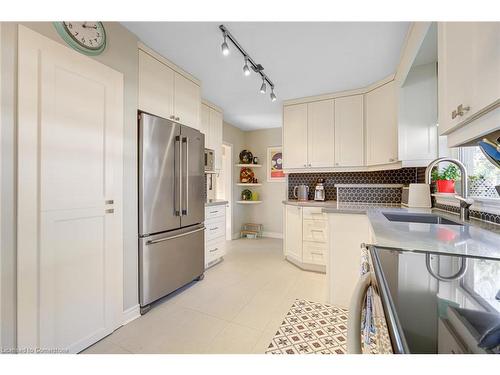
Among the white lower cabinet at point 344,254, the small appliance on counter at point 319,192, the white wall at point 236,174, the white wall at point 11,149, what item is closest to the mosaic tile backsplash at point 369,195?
the small appliance on counter at point 319,192

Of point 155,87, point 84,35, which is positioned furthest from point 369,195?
point 84,35

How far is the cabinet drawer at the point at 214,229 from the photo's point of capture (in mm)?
2934

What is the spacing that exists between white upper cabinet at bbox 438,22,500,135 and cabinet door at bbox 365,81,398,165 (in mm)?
1399

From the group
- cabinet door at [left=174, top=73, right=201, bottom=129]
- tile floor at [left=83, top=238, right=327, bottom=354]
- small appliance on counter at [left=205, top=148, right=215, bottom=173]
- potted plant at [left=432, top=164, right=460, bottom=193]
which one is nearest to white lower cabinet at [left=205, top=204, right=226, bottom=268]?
tile floor at [left=83, top=238, right=327, bottom=354]

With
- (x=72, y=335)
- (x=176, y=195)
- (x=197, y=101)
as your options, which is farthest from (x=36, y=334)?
(x=197, y=101)

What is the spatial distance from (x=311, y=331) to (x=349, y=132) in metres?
2.44

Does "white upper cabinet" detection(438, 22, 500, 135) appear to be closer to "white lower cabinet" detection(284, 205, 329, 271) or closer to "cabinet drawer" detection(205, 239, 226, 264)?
"white lower cabinet" detection(284, 205, 329, 271)

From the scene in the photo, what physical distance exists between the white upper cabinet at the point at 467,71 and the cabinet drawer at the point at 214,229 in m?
2.54

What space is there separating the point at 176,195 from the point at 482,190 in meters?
2.47

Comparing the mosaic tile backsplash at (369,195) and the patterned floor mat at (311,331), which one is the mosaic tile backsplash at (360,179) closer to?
the mosaic tile backsplash at (369,195)

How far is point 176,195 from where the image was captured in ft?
7.23

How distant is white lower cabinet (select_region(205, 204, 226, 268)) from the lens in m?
2.93

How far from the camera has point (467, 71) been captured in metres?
0.84

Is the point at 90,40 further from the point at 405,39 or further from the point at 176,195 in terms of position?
the point at 405,39
